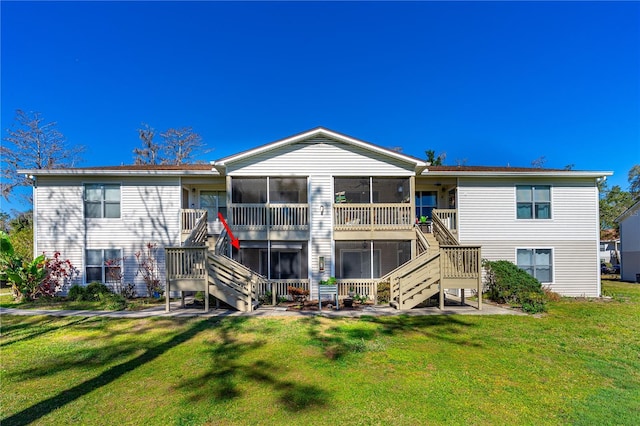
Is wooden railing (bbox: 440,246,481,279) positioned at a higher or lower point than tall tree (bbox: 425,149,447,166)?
lower

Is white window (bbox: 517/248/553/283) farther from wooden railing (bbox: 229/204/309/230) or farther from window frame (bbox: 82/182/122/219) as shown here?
window frame (bbox: 82/182/122/219)

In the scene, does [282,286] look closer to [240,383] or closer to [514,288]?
[240,383]

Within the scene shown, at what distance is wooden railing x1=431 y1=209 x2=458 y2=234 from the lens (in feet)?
45.0

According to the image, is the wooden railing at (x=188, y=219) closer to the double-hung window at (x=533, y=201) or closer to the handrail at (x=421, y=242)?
the handrail at (x=421, y=242)

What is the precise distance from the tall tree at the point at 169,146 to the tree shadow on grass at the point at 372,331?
28.9m

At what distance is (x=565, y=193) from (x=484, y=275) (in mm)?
5418

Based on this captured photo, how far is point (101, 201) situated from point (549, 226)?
793 inches

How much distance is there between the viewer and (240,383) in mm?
4926

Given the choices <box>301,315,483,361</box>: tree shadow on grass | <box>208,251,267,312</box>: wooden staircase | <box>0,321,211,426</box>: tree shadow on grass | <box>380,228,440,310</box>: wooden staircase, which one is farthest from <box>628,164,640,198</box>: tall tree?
<box>0,321,211,426</box>: tree shadow on grass

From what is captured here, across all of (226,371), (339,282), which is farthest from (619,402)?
(339,282)

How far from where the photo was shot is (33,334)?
775cm

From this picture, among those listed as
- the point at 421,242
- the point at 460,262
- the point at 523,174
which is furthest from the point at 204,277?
the point at 523,174

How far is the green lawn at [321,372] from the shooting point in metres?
4.04

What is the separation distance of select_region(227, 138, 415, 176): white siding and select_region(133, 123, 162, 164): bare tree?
24260 mm
